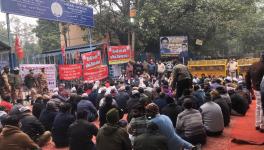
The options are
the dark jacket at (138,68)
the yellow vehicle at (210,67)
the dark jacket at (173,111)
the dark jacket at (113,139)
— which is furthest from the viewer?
the yellow vehicle at (210,67)

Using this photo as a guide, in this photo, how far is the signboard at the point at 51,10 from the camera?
46.9ft

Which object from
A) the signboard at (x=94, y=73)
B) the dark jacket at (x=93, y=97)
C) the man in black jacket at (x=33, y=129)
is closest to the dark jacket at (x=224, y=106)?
the dark jacket at (x=93, y=97)

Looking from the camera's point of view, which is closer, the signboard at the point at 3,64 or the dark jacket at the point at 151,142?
the dark jacket at the point at 151,142

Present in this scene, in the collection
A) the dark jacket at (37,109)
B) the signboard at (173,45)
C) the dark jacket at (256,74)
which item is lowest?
the dark jacket at (37,109)

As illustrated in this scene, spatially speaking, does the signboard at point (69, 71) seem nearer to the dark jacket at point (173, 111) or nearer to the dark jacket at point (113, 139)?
the dark jacket at point (173, 111)

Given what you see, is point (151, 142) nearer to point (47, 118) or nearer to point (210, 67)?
point (47, 118)

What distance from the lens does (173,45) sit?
79.6ft

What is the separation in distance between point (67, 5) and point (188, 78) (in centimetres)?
939

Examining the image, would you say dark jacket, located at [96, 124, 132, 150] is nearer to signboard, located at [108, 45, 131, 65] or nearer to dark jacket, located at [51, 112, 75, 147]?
dark jacket, located at [51, 112, 75, 147]

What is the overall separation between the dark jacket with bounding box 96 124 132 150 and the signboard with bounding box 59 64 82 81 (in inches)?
368

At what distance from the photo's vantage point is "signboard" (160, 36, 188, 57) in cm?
2414

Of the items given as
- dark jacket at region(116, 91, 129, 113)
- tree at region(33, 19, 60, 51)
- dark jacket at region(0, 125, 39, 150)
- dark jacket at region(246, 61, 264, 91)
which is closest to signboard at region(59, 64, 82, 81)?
dark jacket at region(116, 91, 129, 113)

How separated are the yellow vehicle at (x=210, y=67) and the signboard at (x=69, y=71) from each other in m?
8.87

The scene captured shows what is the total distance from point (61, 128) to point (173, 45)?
56.2 ft
